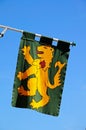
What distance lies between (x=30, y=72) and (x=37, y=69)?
0.76ft

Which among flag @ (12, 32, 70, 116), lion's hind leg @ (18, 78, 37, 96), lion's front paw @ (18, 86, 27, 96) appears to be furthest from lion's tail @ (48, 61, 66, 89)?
lion's front paw @ (18, 86, 27, 96)

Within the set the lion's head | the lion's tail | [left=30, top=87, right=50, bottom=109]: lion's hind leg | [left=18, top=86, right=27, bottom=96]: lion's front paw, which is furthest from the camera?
the lion's head

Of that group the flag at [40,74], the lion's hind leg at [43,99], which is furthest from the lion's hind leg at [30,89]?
the lion's hind leg at [43,99]

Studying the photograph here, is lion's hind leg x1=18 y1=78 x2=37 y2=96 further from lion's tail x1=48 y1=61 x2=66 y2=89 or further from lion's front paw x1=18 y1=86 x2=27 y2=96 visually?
lion's tail x1=48 y1=61 x2=66 y2=89

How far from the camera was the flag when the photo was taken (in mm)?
9930

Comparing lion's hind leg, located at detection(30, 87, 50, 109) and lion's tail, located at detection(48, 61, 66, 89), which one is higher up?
lion's tail, located at detection(48, 61, 66, 89)

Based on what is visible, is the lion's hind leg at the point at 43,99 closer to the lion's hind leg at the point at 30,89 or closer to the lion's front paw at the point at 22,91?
the lion's hind leg at the point at 30,89

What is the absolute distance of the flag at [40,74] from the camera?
9.93 metres

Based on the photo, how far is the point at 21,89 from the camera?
990 centimetres

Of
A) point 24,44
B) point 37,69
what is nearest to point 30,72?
point 37,69

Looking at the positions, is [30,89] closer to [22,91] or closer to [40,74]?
[22,91]

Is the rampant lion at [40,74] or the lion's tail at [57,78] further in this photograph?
the lion's tail at [57,78]

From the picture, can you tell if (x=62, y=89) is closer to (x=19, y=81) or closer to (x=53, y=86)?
(x=53, y=86)

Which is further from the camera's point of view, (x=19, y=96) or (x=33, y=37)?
(x=33, y=37)
